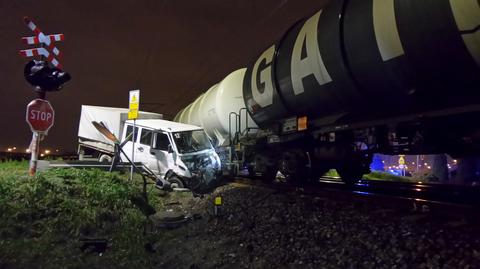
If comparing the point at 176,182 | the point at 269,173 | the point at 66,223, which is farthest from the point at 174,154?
the point at 66,223

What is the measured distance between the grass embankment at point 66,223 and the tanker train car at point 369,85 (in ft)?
12.6

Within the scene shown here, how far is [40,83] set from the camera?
6.46 meters

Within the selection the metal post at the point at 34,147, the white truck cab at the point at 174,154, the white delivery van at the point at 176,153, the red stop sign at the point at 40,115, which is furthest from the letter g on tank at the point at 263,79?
the metal post at the point at 34,147

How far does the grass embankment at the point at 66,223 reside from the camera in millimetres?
4938

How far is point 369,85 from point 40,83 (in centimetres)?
557

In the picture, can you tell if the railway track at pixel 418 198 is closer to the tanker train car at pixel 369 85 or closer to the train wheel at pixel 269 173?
the tanker train car at pixel 369 85

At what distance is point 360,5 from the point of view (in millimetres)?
5652

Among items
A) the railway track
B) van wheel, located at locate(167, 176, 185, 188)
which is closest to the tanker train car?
the railway track

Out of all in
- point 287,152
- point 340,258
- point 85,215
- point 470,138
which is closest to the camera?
point 340,258

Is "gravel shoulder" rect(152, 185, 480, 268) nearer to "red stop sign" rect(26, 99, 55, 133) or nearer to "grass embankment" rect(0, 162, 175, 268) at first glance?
"grass embankment" rect(0, 162, 175, 268)

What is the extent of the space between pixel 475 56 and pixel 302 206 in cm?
350

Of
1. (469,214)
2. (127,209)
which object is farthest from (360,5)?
(127,209)

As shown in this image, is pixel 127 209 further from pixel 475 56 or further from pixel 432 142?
pixel 475 56

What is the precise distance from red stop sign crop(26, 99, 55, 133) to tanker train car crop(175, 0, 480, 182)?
4.69 m
